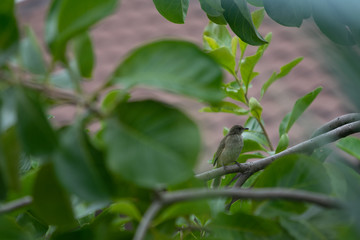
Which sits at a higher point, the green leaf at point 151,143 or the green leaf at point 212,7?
the green leaf at point 151,143

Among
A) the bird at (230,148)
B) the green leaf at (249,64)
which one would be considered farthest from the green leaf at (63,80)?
the bird at (230,148)

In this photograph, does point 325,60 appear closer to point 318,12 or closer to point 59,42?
point 59,42

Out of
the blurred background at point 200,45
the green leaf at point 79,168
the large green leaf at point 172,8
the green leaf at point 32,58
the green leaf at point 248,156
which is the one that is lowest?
the blurred background at point 200,45

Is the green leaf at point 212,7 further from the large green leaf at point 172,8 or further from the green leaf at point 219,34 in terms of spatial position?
the green leaf at point 219,34

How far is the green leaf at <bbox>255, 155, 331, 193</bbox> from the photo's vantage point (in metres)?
1.01

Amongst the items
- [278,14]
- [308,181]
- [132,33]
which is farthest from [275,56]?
[308,181]

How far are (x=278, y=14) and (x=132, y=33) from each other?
18.1 feet

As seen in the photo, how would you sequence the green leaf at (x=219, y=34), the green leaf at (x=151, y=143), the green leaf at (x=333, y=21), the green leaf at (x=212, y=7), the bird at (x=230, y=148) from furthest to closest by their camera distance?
the bird at (x=230, y=148) < the green leaf at (x=219, y=34) < the green leaf at (x=212, y=7) < the green leaf at (x=333, y=21) < the green leaf at (x=151, y=143)

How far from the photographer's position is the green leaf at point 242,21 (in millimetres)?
1791

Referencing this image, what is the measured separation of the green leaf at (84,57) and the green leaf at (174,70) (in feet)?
0.32

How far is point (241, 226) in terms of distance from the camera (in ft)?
3.29

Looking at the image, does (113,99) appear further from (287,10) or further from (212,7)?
(287,10)

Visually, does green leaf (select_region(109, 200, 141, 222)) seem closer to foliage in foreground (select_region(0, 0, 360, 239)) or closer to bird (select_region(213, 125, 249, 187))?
foliage in foreground (select_region(0, 0, 360, 239))

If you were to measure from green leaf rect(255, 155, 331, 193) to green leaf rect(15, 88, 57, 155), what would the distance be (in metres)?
0.47
